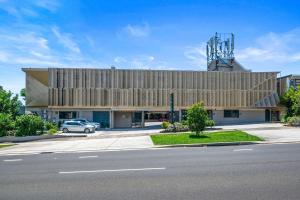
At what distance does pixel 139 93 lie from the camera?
1865 inches

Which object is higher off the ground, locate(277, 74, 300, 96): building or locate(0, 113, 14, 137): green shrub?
locate(277, 74, 300, 96): building

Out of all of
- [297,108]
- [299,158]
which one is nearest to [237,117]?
[297,108]

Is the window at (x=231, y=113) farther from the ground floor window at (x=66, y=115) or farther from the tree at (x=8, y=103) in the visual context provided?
the tree at (x=8, y=103)

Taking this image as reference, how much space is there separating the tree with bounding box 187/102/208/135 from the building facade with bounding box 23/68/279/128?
22.9 m

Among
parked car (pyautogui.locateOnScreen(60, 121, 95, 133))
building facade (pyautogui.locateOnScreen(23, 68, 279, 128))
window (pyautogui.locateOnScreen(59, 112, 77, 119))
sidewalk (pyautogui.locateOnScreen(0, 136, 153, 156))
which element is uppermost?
building facade (pyautogui.locateOnScreen(23, 68, 279, 128))

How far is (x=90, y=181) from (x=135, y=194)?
2.15 metres

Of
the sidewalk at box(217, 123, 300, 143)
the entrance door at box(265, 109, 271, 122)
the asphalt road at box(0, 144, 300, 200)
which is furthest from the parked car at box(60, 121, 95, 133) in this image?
the entrance door at box(265, 109, 271, 122)

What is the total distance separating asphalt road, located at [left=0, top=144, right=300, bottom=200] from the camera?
23.7 feet

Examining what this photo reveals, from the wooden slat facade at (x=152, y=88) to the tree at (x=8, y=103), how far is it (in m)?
6.01

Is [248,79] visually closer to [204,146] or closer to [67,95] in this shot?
[67,95]

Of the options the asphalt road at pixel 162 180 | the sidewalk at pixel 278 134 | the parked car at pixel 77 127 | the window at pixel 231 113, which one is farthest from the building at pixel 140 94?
the asphalt road at pixel 162 180

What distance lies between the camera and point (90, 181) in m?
8.88

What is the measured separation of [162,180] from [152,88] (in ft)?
128

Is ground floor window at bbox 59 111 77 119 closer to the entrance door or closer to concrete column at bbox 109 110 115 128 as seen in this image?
concrete column at bbox 109 110 115 128
